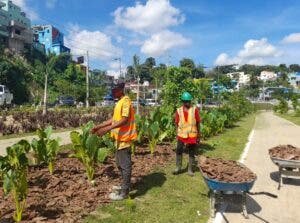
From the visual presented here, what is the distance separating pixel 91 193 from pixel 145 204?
1025mm

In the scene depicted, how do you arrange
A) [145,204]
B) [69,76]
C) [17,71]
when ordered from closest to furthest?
[145,204], [17,71], [69,76]

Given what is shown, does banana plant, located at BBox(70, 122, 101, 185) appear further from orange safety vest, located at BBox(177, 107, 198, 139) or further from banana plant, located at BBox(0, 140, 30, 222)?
orange safety vest, located at BBox(177, 107, 198, 139)

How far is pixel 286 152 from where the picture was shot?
8797 mm

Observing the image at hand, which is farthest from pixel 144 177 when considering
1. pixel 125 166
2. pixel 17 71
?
pixel 17 71

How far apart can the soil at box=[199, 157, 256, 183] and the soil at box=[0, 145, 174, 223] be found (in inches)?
60.9

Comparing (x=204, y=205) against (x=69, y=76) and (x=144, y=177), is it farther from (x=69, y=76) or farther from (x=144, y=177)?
(x=69, y=76)

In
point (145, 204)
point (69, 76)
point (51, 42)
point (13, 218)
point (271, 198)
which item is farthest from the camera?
point (51, 42)

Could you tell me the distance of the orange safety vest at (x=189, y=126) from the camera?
889 centimetres

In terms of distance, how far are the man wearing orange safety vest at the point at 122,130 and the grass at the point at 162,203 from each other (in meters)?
0.33

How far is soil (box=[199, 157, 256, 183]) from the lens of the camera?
6.61 meters

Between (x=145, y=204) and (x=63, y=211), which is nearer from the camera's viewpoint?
(x=63, y=211)

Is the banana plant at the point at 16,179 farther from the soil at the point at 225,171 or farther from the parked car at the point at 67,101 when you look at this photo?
the parked car at the point at 67,101

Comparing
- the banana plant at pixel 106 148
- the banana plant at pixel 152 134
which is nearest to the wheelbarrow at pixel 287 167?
the banana plant at pixel 106 148

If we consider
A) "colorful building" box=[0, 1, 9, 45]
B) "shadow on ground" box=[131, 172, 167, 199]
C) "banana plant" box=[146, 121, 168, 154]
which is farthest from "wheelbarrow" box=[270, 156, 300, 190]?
"colorful building" box=[0, 1, 9, 45]
